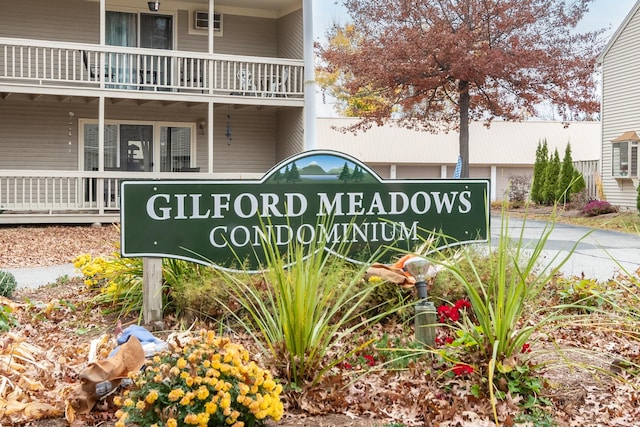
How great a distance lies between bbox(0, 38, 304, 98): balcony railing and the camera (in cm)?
1680

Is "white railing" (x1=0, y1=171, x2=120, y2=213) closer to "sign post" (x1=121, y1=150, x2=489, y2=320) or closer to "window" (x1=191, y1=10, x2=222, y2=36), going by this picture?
"window" (x1=191, y1=10, x2=222, y2=36)

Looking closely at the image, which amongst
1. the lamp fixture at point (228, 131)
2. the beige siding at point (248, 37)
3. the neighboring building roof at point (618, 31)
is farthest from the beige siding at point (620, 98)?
the lamp fixture at point (228, 131)

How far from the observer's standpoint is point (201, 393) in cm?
321

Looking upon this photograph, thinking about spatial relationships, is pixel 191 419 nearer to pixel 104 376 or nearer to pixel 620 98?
pixel 104 376

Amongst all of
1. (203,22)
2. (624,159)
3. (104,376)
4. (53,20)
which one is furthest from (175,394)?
(624,159)

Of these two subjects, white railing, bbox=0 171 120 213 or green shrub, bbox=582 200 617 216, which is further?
green shrub, bbox=582 200 617 216

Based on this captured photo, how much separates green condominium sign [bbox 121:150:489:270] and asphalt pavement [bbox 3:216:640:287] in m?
0.70

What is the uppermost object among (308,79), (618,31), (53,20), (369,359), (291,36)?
(618,31)

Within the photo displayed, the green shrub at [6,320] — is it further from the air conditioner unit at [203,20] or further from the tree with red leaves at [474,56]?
the tree with red leaves at [474,56]

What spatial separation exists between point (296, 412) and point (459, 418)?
0.88 m

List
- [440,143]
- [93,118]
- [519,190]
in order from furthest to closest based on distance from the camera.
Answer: [440,143] → [519,190] → [93,118]

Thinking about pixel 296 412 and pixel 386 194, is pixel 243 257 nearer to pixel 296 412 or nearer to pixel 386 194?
pixel 386 194

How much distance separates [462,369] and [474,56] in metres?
22.6

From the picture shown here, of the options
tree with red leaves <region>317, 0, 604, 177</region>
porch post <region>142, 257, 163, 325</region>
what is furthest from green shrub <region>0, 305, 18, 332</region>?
tree with red leaves <region>317, 0, 604, 177</region>
